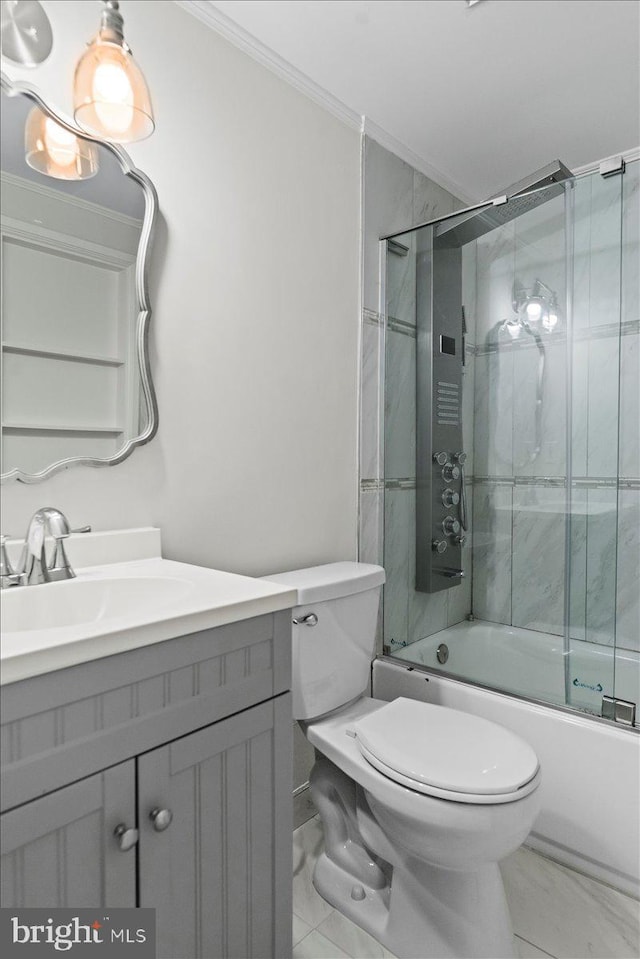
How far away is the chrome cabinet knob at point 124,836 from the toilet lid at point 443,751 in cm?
63

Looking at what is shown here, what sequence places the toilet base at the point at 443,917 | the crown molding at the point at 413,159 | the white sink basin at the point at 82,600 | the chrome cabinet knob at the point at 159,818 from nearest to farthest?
1. the chrome cabinet knob at the point at 159,818
2. the white sink basin at the point at 82,600
3. the toilet base at the point at 443,917
4. the crown molding at the point at 413,159

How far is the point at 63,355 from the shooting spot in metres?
1.34

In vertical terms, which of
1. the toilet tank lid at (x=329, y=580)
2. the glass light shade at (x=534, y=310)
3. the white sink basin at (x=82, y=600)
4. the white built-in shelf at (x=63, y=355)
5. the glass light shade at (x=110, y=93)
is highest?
the glass light shade at (x=110, y=93)

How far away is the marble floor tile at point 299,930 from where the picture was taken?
1444mm

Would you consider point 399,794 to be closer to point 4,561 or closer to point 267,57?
point 4,561

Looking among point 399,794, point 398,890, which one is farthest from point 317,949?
point 399,794

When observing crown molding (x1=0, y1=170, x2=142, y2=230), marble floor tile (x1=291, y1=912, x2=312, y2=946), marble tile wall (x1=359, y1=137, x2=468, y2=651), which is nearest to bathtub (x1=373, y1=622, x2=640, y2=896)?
marble tile wall (x1=359, y1=137, x2=468, y2=651)

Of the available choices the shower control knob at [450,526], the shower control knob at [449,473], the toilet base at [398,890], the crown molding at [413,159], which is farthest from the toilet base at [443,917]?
the crown molding at [413,159]

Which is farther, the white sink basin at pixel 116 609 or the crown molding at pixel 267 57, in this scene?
the crown molding at pixel 267 57

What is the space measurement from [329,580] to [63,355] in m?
0.88

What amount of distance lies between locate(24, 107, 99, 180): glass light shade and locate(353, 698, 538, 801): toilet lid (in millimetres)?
1477

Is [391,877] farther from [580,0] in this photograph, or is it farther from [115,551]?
[580,0]

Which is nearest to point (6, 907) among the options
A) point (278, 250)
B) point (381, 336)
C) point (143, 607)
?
point (143, 607)

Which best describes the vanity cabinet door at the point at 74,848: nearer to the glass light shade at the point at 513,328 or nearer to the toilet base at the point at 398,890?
the toilet base at the point at 398,890
